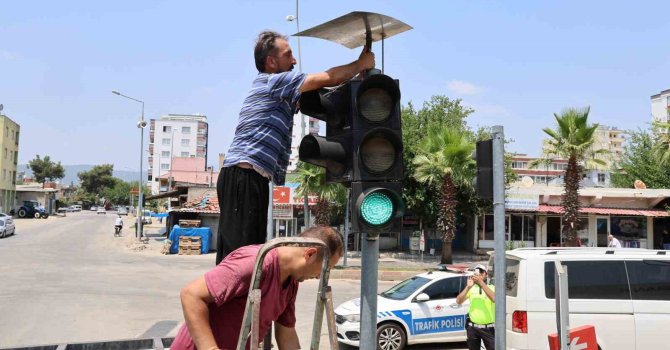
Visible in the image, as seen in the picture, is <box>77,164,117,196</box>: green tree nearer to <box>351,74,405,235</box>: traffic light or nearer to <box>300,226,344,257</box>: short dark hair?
<box>351,74,405,235</box>: traffic light

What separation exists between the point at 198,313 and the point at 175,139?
128601 millimetres

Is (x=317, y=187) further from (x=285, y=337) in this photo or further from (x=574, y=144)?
(x=285, y=337)

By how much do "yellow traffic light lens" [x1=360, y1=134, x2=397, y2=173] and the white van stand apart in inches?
212

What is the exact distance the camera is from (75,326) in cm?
1085

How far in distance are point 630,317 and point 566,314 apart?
459 cm

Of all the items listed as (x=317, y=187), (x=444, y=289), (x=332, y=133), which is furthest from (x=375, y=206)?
(x=317, y=187)

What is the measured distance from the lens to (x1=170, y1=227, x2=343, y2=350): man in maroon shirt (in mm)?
2123

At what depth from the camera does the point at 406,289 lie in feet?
35.3

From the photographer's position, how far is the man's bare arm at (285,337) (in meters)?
2.85

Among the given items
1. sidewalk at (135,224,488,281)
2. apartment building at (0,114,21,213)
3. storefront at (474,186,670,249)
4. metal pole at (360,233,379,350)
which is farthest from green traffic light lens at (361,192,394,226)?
apartment building at (0,114,21,213)

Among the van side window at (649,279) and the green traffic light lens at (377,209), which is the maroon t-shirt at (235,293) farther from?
the van side window at (649,279)

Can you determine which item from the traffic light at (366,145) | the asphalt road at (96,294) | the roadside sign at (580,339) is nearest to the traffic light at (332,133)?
the traffic light at (366,145)

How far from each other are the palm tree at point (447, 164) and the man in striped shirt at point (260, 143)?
71.0 feet

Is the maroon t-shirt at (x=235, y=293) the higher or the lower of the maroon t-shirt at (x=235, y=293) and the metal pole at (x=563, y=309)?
the higher
